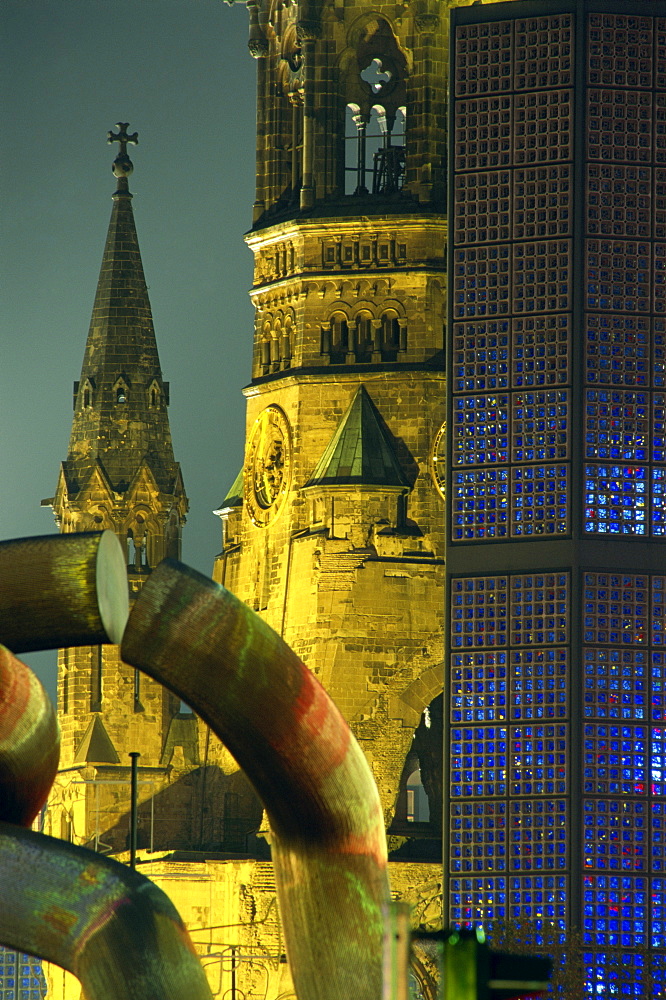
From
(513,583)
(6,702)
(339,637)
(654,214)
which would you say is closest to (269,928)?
(339,637)

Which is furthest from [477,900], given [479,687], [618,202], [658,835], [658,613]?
[618,202]

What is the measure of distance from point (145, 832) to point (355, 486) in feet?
44.4

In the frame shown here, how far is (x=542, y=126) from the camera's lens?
71062 millimetres

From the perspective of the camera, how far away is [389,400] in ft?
267

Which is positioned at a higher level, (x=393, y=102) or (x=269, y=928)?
(x=393, y=102)

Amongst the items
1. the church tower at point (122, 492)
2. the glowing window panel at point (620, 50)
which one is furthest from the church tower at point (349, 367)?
the glowing window panel at point (620, 50)

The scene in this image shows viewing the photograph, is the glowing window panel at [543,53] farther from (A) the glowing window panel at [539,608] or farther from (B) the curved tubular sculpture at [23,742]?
(B) the curved tubular sculpture at [23,742]

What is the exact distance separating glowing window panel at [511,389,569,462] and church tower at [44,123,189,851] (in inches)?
806

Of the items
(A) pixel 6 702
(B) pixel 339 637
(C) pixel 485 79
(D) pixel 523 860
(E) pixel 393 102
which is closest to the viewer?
(A) pixel 6 702

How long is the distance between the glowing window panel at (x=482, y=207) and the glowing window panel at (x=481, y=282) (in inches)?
13.0

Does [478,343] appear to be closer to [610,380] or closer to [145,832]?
[610,380]

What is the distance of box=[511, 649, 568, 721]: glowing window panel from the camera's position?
68000 millimetres

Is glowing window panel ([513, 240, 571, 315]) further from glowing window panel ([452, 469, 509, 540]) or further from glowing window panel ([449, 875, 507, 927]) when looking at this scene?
glowing window panel ([449, 875, 507, 927])

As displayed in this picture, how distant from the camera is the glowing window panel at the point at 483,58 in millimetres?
71812
